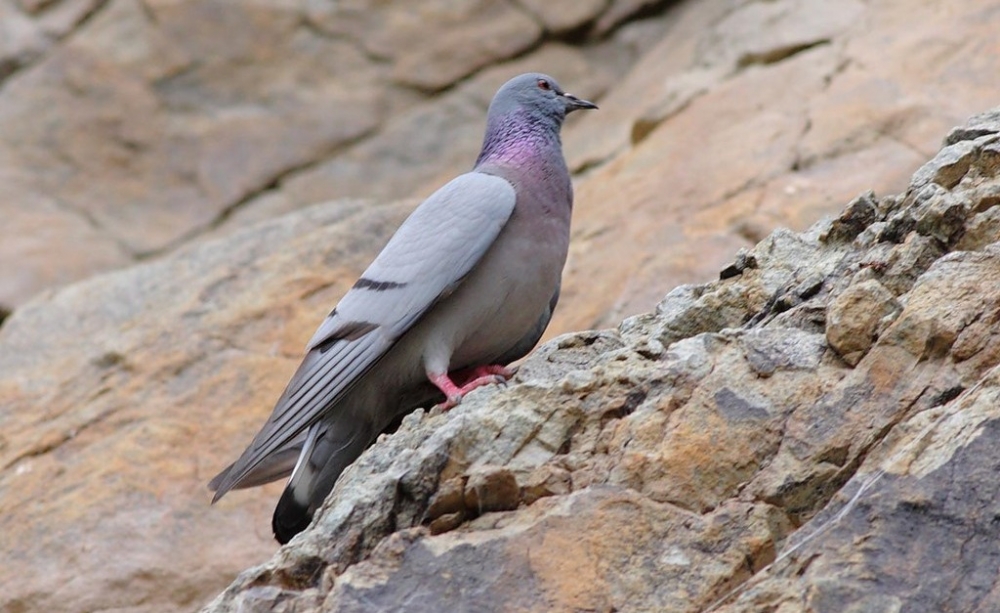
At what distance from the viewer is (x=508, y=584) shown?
186 inches

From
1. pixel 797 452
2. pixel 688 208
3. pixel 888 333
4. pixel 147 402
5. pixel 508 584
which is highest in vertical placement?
pixel 888 333

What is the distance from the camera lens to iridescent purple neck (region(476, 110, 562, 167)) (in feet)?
23.6

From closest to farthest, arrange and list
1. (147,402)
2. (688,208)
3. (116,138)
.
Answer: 1. (147,402)
2. (688,208)
3. (116,138)

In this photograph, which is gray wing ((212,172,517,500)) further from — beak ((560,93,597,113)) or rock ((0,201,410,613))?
rock ((0,201,410,613))

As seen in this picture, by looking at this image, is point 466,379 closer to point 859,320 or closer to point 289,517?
point 289,517

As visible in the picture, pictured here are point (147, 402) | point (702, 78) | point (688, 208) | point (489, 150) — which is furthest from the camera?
point (702, 78)

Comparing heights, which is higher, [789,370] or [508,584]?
[789,370]

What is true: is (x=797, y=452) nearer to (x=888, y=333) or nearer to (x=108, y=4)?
(x=888, y=333)

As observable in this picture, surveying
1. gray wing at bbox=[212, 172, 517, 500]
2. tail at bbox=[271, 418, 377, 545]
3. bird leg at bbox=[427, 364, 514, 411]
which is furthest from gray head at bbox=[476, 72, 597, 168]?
tail at bbox=[271, 418, 377, 545]

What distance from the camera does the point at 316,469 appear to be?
6.61 meters

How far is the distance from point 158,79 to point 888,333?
1028cm

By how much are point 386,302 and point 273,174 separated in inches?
296

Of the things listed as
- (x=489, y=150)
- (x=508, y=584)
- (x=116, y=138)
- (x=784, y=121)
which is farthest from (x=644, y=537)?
(x=116, y=138)

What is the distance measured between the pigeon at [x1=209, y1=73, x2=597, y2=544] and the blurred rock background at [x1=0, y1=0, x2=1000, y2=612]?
4.00 ft
